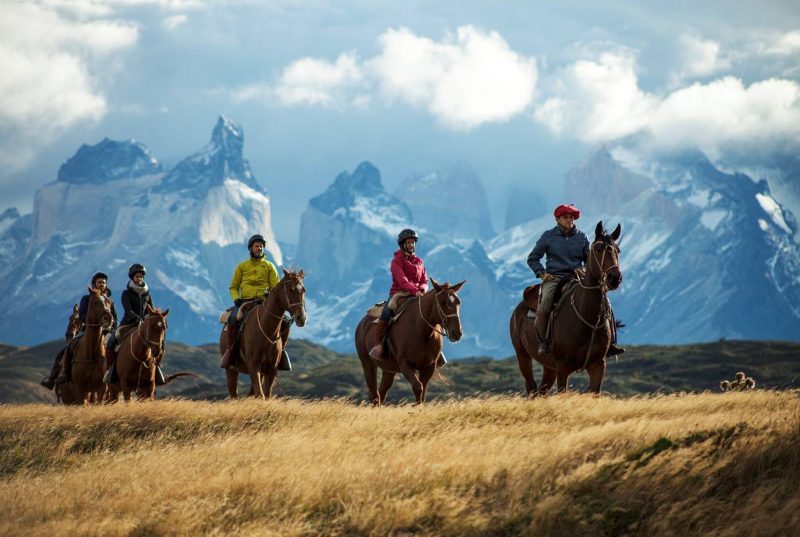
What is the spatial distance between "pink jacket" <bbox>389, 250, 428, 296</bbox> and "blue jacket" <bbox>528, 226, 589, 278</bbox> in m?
3.55

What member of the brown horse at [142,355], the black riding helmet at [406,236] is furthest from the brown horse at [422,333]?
the brown horse at [142,355]

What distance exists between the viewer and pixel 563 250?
2328cm

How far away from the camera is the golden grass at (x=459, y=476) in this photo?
46.9ft

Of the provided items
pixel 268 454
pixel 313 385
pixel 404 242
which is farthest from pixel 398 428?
pixel 313 385

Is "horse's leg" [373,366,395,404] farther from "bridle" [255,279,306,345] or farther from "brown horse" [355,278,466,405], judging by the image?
"bridle" [255,279,306,345]

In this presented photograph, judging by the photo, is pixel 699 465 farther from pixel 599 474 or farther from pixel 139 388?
pixel 139 388

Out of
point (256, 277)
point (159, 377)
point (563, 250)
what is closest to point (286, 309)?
point (256, 277)

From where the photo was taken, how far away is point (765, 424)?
15.8m

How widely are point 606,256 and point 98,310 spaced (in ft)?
Result: 44.8

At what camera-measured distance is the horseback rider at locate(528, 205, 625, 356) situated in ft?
75.5

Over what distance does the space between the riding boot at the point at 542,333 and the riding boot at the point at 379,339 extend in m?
4.17

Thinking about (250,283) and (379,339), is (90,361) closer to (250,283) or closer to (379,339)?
(250,283)

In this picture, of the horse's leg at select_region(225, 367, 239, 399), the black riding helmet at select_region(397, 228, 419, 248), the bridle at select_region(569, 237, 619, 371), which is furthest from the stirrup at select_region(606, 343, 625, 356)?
the horse's leg at select_region(225, 367, 239, 399)

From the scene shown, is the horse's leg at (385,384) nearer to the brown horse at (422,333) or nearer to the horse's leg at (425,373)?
the brown horse at (422,333)
